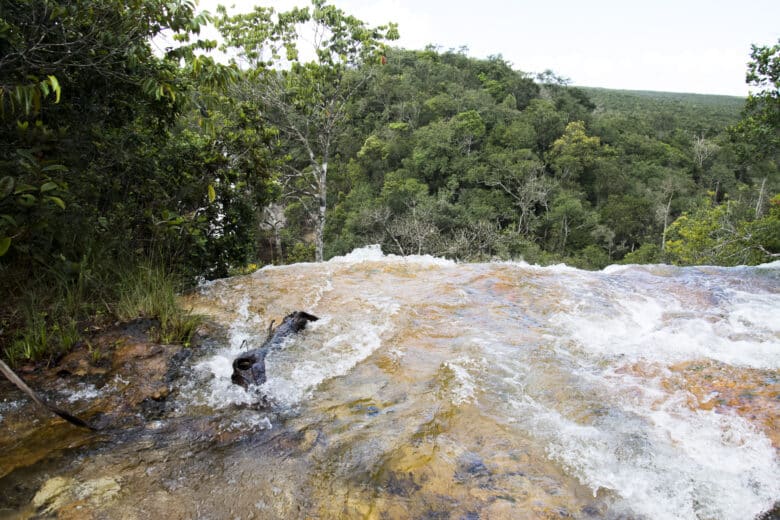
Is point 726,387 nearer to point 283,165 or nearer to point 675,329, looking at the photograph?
point 675,329

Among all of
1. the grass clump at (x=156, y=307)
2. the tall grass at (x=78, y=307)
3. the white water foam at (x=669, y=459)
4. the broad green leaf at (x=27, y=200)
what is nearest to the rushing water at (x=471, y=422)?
the white water foam at (x=669, y=459)

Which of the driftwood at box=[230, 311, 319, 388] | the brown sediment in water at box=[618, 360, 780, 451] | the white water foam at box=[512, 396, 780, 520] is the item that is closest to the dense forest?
the driftwood at box=[230, 311, 319, 388]

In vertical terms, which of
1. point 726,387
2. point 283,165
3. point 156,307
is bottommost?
point 726,387

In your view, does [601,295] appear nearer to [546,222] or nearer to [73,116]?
[73,116]

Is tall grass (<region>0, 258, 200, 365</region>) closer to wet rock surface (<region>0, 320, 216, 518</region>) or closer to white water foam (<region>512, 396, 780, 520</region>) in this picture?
wet rock surface (<region>0, 320, 216, 518</region>)

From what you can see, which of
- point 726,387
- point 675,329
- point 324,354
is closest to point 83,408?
point 324,354

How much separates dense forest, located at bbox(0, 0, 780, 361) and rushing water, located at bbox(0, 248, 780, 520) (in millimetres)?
1187

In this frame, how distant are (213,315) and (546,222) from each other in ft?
86.5

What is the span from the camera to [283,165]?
1102 cm

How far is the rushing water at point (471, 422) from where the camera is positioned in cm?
211

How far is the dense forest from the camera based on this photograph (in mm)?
3166

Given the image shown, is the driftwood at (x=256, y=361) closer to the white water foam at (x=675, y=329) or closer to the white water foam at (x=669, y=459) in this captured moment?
the white water foam at (x=669, y=459)

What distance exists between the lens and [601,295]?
17.8 feet

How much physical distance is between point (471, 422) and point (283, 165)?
944 centimetres
